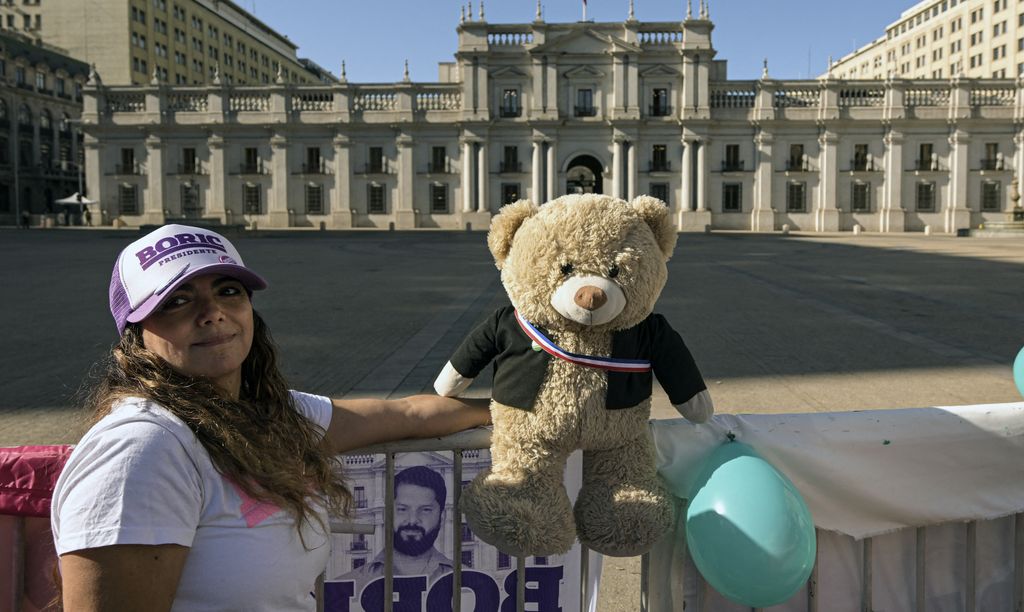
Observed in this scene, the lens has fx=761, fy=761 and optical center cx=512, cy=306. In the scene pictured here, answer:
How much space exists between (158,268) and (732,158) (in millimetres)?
53864

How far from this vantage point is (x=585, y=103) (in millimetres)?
52969

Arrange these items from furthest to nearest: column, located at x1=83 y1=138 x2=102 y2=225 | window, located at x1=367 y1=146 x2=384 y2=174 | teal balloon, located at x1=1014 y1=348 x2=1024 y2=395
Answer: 1. column, located at x1=83 y1=138 x2=102 y2=225
2. window, located at x1=367 y1=146 x2=384 y2=174
3. teal balloon, located at x1=1014 y1=348 x2=1024 y2=395

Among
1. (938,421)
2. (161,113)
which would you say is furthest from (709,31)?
(938,421)

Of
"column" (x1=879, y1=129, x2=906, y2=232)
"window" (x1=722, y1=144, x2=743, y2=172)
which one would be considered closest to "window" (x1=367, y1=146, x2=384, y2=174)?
"window" (x1=722, y1=144, x2=743, y2=172)

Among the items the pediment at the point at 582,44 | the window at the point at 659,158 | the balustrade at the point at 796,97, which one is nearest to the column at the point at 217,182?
the pediment at the point at 582,44

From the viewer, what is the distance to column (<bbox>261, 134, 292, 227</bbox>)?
53812mm

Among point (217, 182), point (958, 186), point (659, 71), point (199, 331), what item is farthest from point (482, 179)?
point (199, 331)

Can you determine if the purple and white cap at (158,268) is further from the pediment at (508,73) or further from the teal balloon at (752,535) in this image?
the pediment at (508,73)

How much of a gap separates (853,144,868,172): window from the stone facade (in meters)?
60.2

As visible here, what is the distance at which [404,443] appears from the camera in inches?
99.7

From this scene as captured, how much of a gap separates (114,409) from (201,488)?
11.1 inches

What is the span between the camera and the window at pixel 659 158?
52.5 meters

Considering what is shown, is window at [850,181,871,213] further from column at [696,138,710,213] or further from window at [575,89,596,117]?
window at [575,89,596,117]

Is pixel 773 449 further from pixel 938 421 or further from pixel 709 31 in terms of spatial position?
pixel 709 31
